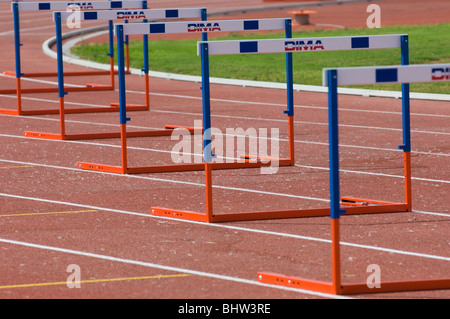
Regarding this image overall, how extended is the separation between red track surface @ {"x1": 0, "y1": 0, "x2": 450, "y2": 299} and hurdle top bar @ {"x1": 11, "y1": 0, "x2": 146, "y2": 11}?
1766 mm

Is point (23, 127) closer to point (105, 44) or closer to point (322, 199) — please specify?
point (322, 199)

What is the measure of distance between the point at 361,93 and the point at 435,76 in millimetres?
11609

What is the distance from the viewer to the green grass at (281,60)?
20.5m

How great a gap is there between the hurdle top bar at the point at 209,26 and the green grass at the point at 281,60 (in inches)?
288

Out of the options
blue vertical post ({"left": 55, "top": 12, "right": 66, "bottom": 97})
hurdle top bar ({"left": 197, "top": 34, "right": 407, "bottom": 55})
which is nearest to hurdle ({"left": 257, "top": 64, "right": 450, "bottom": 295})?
hurdle top bar ({"left": 197, "top": 34, "right": 407, "bottom": 55})

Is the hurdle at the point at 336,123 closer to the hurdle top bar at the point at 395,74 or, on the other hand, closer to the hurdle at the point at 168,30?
the hurdle top bar at the point at 395,74

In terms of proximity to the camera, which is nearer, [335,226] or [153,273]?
[335,226]

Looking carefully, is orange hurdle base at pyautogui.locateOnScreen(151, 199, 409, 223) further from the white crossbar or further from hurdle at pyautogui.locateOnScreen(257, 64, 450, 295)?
the white crossbar

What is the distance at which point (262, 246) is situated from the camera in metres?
8.05

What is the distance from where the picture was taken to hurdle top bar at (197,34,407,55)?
30.3ft

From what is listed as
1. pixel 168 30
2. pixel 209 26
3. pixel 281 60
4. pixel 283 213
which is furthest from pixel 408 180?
pixel 281 60

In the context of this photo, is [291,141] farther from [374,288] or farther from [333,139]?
[374,288]

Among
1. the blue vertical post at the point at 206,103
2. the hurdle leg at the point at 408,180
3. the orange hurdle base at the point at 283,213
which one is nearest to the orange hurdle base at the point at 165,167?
the orange hurdle base at the point at 283,213
